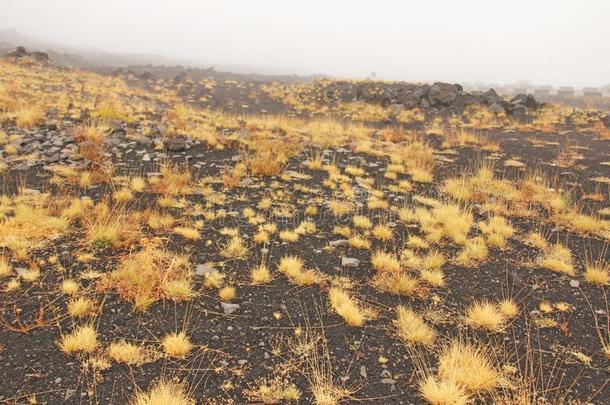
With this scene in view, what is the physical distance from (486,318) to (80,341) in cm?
521

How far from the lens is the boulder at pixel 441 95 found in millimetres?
29797

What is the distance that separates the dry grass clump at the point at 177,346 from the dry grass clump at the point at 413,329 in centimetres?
273

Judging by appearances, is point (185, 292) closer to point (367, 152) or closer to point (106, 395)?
point (106, 395)

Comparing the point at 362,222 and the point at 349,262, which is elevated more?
the point at 362,222

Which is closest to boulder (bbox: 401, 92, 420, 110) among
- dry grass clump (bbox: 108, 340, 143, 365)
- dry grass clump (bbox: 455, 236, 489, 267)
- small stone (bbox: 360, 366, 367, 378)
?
dry grass clump (bbox: 455, 236, 489, 267)

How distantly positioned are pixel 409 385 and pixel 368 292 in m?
1.86

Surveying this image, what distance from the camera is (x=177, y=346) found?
4.45m

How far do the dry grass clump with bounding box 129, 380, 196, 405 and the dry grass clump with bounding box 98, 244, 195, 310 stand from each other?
1.46m

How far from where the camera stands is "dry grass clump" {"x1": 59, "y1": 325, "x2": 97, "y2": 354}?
4281mm

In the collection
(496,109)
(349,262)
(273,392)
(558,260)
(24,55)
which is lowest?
(273,392)

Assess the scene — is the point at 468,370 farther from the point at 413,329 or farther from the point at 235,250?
the point at 235,250

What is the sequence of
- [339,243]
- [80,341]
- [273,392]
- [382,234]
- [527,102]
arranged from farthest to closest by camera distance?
[527,102] → [382,234] → [339,243] → [80,341] → [273,392]

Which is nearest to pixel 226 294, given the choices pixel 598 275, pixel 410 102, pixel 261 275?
pixel 261 275

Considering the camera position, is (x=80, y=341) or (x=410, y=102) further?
(x=410, y=102)
